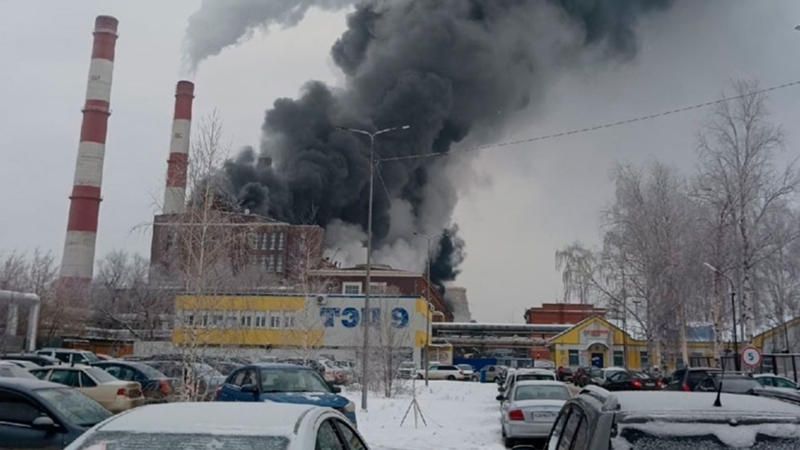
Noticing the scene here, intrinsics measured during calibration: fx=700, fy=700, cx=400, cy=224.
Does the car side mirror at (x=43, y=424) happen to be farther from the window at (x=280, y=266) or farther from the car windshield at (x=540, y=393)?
the window at (x=280, y=266)

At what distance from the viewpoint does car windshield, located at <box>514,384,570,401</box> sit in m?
15.7

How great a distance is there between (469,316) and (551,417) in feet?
390

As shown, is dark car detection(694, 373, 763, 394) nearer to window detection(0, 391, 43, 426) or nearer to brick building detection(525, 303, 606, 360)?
window detection(0, 391, 43, 426)

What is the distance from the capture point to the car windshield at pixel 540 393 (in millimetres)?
15699

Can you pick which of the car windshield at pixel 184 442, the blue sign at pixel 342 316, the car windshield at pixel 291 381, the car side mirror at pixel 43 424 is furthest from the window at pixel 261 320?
the car windshield at pixel 184 442

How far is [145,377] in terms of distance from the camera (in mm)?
20156

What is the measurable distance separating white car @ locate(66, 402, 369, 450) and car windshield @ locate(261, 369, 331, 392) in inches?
392

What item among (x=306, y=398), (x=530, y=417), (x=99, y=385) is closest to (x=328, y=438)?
(x=306, y=398)

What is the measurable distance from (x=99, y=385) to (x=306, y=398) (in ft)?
18.1

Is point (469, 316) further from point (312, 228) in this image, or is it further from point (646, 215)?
point (646, 215)

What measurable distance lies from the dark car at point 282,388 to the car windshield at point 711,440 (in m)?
10.2

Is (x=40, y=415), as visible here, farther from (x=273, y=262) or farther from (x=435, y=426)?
(x=273, y=262)

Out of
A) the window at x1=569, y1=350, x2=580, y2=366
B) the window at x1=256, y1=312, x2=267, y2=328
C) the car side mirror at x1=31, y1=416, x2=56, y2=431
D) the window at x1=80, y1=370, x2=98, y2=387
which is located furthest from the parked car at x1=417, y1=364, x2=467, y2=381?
the car side mirror at x1=31, y1=416, x2=56, y2=431

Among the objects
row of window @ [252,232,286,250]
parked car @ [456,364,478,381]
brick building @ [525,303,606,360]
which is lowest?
parked car @ [456,364,478,381]
